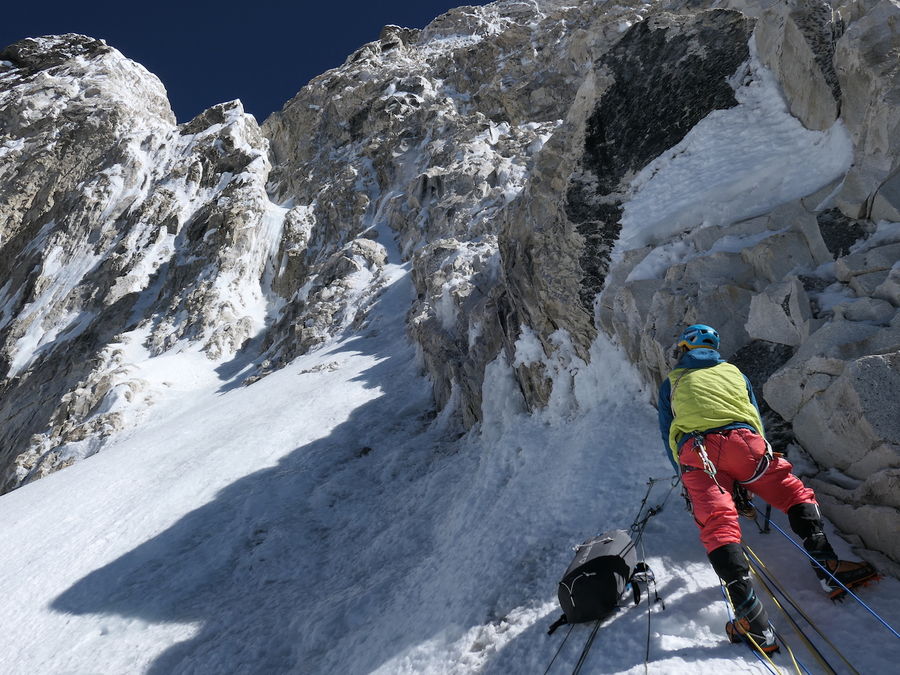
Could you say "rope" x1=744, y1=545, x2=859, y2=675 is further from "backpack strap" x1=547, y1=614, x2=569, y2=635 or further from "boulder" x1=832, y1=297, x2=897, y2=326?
"boulder" x1=832, y1=297, x2=897, y2=326

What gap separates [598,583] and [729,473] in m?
1.33

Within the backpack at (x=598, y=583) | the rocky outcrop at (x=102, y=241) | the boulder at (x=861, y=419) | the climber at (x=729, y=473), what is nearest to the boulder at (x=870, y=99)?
the boulder at (x=861, y=419)

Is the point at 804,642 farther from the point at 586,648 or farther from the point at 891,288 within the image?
the point at 891,288

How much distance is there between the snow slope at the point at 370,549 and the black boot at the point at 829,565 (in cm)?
12

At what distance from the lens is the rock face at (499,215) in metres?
5.57

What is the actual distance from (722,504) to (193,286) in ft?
137

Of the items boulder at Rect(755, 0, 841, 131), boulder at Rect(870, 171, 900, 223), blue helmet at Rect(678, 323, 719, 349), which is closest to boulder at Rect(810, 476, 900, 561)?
blue helmet at Rect(678, 323, 719, 349)

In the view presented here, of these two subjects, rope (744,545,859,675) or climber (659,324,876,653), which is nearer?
rope (744,545,859,675)

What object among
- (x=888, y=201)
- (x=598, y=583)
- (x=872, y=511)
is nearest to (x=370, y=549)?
(x=598, y=583)

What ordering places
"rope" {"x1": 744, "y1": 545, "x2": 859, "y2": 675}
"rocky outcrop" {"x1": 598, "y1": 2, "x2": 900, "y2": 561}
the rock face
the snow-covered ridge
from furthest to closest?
the rock face → the snow-covered ridge → "rocky outcrop" {"x1": 598, "y1": 2, "x2": 900, "y2": 561} → "rope" {"x1": 744, "y1": 545, "x2": 859, "y2": 675}

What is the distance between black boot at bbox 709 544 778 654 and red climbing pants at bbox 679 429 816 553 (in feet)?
0.85

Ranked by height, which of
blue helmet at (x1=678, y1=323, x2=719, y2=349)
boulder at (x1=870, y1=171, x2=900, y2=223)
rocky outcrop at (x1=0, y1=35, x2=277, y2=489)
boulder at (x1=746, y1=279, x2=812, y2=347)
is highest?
rocky outcrop at (x1=0, y1=35, x2=277, y2=489)

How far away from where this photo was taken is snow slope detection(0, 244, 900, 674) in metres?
4.40

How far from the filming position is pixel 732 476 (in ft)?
13.1
